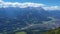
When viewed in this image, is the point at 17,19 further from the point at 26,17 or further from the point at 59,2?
the point at 59,2

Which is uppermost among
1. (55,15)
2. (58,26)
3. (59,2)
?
(59,2)

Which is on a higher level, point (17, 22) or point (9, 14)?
point (9, 14)

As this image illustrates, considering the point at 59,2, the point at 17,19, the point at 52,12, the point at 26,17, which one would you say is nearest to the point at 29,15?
the point at 26,17

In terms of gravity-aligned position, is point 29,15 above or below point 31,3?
below

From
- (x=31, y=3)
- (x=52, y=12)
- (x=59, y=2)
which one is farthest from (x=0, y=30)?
(x=59, y=2)

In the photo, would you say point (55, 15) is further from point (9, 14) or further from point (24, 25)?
point (9, 14)
